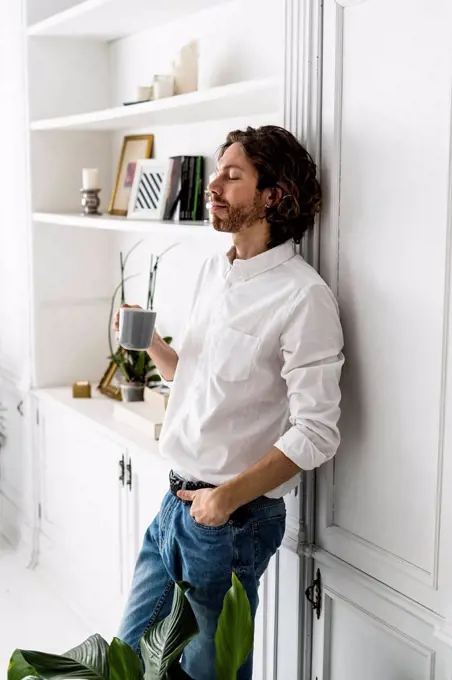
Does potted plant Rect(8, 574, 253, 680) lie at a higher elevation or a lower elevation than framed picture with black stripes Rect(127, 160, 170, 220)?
lower

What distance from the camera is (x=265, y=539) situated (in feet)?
6.31

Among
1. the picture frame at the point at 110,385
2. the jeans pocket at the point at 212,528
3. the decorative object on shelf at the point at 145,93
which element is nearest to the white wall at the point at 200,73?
the decorative object on shelf at the point at 145,93

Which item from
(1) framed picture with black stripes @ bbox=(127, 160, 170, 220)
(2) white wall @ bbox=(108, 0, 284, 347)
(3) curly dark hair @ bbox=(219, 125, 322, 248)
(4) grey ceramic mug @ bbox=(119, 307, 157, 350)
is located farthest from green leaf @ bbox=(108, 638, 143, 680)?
(1) framed picture with black stripes @ bbox=(127, 160, 170, 220)

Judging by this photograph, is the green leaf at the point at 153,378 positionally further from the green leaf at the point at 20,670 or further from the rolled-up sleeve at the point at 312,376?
the green leaf at the point at 20,670

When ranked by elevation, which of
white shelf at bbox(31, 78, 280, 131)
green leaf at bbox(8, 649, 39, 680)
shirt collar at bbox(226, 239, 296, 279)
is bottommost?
green leaf at bbox(8, 649, 39, 680)

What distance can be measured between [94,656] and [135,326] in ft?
2.33

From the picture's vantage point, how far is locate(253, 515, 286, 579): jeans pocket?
6.25ft

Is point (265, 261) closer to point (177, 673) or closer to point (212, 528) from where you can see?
point (212, 528)

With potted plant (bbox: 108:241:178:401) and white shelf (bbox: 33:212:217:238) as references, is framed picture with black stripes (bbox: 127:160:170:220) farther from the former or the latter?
potted plant (bbox: 108:241:178:401)

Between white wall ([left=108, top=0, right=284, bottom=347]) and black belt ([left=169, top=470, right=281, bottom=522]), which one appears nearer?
black belt ([left=169, top=470, right=281, bottom=522])

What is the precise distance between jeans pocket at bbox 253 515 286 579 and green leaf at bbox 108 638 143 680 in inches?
14.3

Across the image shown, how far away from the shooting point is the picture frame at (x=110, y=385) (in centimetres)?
331

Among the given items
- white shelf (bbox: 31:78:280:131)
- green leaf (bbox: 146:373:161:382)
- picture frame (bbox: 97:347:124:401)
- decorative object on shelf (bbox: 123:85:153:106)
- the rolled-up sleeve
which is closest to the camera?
the rolled-up sleeve

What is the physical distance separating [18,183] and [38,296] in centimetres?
46
